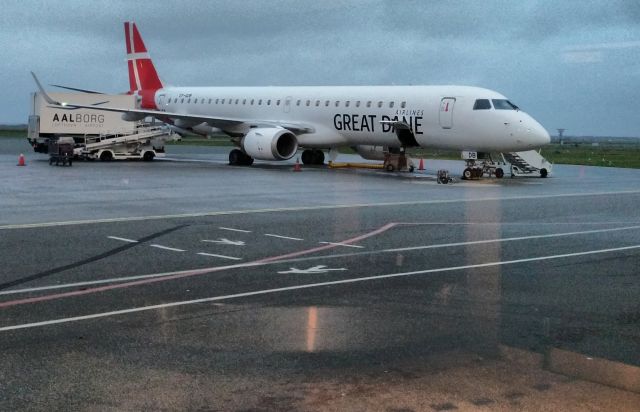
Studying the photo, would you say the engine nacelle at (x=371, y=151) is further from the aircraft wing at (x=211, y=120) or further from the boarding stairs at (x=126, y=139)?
the boarding stairs at (x=126, y=139)

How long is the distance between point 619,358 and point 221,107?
3805 cm

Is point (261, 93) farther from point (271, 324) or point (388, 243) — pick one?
point (271, 324)

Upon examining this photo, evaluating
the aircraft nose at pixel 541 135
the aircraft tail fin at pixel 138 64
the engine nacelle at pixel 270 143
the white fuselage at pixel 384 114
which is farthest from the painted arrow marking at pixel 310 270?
the aircraft tail fin at pixel 138 64

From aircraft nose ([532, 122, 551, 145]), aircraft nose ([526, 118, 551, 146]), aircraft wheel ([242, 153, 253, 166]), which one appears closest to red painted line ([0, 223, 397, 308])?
aircraft nose ([526, 118, 551, 146])

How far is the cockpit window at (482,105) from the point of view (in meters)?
31.6

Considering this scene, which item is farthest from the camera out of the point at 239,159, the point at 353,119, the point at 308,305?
the point at 239,159

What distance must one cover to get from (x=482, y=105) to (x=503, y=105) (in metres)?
0.83

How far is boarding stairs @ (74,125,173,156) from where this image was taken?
43.7 meters

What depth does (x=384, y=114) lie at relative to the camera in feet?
114

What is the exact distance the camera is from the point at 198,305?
31.6 ft

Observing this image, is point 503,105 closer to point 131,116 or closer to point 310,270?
point 131,116

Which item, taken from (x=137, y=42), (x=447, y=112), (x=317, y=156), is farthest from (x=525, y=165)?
(x=137, y=42)

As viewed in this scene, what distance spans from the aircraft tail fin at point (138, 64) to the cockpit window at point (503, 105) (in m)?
24.2

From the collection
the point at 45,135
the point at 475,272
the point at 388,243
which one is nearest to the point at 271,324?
the point at 475,272
